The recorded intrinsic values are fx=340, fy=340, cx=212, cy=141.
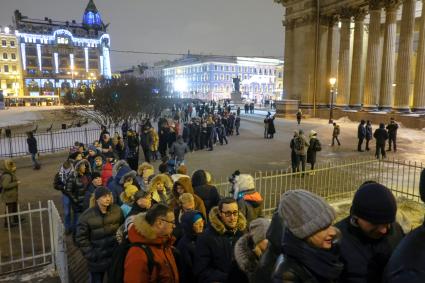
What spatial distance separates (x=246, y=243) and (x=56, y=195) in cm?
937

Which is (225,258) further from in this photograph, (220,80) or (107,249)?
(220,80)

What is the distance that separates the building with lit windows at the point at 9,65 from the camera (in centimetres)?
9781

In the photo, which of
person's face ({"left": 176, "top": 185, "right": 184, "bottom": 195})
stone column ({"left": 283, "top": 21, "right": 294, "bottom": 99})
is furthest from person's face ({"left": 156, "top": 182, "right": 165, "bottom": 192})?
stone column ({"left": 283, "top": 21, "right": 294, "bottom": 99})

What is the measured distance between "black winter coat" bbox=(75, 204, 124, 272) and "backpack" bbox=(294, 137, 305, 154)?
8364mm

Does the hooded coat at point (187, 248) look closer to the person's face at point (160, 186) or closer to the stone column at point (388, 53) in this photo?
the person's face at point (160, 186)

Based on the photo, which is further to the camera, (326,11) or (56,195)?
(326,11)

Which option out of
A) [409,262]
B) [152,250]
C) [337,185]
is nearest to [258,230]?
[152,250]

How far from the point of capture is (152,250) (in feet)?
9.62

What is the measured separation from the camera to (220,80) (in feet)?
348

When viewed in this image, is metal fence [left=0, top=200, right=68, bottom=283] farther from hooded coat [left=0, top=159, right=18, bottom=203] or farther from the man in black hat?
the man in black hat

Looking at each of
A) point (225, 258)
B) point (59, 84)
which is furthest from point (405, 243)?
point (59, 84)

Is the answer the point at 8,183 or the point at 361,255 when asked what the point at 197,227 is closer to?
the point at 361,255

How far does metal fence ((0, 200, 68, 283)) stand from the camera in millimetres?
5281

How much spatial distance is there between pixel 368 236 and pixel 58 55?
126 meters
